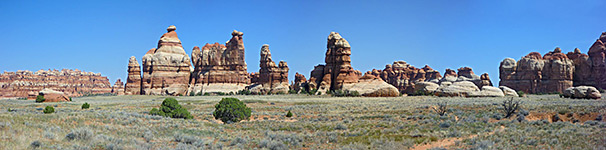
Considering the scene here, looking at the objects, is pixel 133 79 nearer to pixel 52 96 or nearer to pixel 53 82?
pixel 52 96

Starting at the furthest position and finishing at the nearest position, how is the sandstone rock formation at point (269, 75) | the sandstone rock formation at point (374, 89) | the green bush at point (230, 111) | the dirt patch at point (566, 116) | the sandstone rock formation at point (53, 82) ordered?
the sandstone rock formation at point (53, 82)
the sandstone rock formation at point (269, 75)
the sandstone rock formation at point (374, 89)
the green bush at point (230, 111)
the dirt patch at point (566, 116)

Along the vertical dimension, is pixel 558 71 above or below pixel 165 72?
above

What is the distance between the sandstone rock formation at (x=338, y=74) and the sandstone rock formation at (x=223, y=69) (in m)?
20.0

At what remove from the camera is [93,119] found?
18.7 metres

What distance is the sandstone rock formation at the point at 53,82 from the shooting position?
383ft

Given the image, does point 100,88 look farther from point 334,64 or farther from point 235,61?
point 334,64

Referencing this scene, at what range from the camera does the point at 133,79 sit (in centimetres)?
9119

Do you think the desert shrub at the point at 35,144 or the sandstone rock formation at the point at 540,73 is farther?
the sandstone rock formation at the point at 540,73

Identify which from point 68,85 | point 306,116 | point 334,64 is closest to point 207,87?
point 334,64

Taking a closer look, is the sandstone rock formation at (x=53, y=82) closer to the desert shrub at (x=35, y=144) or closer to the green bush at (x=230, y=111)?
the green bush at (x=230, y=111)

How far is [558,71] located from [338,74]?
5050cm

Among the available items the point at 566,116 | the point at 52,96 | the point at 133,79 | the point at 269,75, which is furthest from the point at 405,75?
the point at 566,116

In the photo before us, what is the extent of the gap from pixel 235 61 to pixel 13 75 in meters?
89.9

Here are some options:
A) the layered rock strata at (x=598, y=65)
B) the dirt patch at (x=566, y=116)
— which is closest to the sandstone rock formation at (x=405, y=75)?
the layered rock strata at (x=598, y=65)
